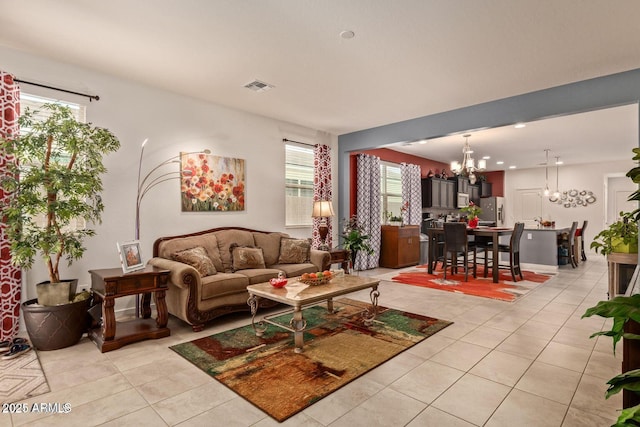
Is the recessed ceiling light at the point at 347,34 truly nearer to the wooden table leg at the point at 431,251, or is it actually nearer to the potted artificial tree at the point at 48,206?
the potted artificial tree at the point at 48,206

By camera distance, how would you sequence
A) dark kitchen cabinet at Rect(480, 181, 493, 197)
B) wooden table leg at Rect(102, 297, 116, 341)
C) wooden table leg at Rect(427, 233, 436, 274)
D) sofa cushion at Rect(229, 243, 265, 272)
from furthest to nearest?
dark kitchen cabinet at Rect(480, 181, 493, 197), wooden table leg at Rect(427, 233, 436, 274), sofa cushion at Rect(229, 243, 265, 272), wooden table leg at Rect(102, 297, 116, 341)

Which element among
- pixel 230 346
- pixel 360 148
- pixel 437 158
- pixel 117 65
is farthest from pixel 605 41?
pixel 437 158

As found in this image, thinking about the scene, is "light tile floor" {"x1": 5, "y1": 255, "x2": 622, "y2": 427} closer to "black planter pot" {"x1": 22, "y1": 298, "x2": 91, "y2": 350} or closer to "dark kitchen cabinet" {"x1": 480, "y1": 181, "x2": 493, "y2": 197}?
"black planter pot" {"x1": 22, "y1": 298, "x2": 91, "y2": 350}

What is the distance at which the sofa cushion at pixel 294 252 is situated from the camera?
471 centimetres

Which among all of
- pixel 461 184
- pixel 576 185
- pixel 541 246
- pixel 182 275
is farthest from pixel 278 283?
pixel 576 185

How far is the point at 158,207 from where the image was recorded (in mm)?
4160

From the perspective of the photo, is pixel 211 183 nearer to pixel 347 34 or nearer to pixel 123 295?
pixel 123 295

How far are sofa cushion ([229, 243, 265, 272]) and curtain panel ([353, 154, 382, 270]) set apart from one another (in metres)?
2.63

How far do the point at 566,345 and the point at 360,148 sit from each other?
4227mm

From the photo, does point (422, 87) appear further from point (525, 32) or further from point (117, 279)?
point (117, 279)

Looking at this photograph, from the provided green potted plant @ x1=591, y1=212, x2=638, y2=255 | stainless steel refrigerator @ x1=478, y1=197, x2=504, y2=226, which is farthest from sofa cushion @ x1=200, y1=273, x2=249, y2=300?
stainless steel refrigerator @ x1=478, y1=197, x2=504, y2=226

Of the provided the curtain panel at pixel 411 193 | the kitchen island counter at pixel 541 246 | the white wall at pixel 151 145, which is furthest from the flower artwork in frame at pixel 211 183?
the kitchen island counter at pixel 541 246

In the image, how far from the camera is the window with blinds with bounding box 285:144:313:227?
5.71 m

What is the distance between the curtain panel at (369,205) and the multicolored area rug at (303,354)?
2921 mm
